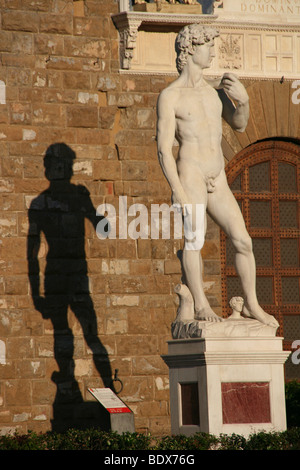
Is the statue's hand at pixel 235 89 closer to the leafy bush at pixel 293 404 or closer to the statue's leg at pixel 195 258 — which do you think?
the statue's leg at pixel 195 258

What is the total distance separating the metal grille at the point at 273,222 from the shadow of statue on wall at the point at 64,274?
2111 mm

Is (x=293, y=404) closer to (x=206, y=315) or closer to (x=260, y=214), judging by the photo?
(x=206, y=315)

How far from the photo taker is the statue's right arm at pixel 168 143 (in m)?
10.4

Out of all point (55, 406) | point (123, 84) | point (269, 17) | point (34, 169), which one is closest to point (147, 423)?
point (55, 406)

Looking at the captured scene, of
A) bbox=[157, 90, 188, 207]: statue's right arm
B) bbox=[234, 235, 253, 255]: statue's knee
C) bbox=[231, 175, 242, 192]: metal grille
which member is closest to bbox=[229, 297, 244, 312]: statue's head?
bbox=[234, 235, 253, 255]: statue's knee

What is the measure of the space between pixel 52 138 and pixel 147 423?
374 cm

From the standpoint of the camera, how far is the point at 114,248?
44.6ft

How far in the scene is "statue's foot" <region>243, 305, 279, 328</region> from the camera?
1049 cm

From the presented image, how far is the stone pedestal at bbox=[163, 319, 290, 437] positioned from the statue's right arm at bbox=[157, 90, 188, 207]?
1298 millimetres

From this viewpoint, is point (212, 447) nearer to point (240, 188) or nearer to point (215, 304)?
point (215, 304)

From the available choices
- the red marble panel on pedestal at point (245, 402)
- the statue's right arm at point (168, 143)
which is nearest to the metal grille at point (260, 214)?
the statue's right arm at point (168, 143)

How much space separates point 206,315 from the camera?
405 inches

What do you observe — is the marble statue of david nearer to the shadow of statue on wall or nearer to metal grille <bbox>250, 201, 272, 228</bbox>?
the shadow of statue on wall

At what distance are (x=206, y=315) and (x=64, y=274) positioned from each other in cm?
350
